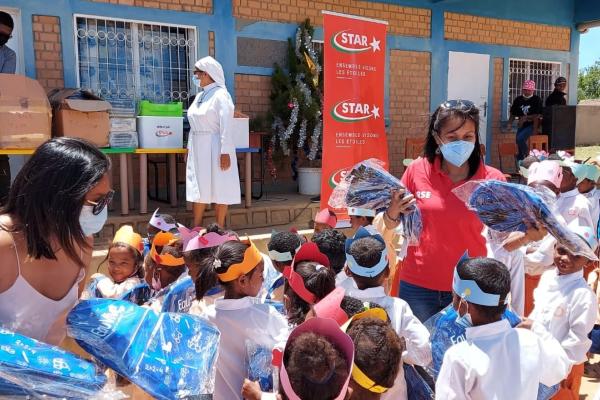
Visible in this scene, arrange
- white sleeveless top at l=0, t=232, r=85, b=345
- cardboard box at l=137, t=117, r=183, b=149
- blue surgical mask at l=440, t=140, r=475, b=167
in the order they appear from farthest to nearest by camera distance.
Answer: cardboard box at l=137, t=117, r=183, b=149 < blue surgical mask at l=440, t=140, r=475, b=167 < white sleeveless top at l=0, t=232, r=85, b=345

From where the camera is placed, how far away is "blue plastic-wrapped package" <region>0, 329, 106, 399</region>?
1.22 meters

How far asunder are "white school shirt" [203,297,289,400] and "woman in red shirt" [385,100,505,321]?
2.19 feet

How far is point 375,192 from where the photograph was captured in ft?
8.20

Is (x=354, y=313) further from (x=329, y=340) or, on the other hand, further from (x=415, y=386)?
(x=329, y=340)

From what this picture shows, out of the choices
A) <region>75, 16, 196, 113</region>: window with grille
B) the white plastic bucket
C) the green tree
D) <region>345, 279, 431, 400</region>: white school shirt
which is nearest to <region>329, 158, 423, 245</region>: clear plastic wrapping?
<region>345, 279, 431, 400</region>: white school shirt

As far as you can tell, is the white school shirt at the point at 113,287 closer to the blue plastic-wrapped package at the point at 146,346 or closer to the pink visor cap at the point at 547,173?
the blue plastic-wrapped package at the point at 146,346

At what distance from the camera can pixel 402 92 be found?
9031 millimetres

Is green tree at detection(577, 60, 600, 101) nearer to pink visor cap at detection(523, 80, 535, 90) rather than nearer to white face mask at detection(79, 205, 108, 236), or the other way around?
pink visor cap at detection(523, 80, 535, 90)

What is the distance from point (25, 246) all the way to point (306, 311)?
1118 mm

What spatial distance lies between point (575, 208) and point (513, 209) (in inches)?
83.4

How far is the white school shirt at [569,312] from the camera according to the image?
2508mm

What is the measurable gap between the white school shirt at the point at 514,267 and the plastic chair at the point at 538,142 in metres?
7.30

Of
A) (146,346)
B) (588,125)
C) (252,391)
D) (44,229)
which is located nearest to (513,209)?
(252,391)

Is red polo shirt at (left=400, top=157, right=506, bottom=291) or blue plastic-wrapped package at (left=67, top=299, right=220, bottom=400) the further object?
red polo shirt at (left=400, top=157, right=506, bottom=291)
